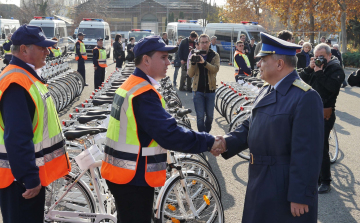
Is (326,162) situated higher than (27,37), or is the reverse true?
(27,37)

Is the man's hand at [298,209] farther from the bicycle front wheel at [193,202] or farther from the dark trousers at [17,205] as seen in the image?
the dark trousers at [17,205]

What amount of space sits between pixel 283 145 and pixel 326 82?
2.86 m

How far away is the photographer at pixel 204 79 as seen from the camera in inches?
267

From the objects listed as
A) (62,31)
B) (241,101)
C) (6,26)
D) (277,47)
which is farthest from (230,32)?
(277,47)

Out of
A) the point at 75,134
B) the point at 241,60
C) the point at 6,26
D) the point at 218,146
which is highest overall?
the point at 6,26

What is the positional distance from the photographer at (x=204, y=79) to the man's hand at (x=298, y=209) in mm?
4488

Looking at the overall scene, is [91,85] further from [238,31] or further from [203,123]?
[238,31]

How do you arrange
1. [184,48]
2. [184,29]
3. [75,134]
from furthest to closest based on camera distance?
[184,29] < [184,48] < [75,134]

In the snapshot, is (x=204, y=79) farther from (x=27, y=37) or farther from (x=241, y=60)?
(x=27, y=37)

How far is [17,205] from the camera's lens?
8.82 ft

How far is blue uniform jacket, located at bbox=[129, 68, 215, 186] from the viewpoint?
2590 millimetres

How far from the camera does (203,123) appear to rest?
6.90 meters

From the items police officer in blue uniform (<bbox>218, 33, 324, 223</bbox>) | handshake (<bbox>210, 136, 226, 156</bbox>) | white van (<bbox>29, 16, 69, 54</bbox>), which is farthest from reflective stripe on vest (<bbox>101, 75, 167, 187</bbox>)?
white van (<bbox>29, 16, 69, 54</bbox>)

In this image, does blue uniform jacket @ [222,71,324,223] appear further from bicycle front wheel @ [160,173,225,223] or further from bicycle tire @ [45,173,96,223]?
bicycle tire @ [45,173,96,223]
